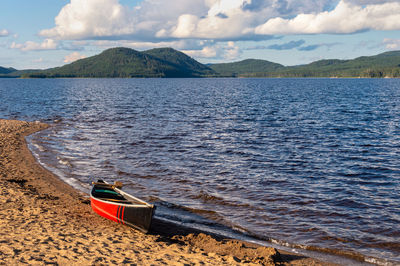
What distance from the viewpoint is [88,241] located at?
41.2 ft

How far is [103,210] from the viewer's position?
15.5 m

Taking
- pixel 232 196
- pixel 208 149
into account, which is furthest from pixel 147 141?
pixel 232 196

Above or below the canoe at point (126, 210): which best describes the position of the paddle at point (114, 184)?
above

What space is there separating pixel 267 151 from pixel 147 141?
12.4 m

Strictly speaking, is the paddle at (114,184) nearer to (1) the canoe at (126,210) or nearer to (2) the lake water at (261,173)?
(1) the canoe at (126,210)

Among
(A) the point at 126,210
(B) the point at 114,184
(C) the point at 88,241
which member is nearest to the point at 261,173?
(B) the point at 114,184

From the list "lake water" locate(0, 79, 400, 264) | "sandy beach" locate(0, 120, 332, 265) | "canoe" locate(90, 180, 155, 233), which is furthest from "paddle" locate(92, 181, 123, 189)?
"lake water" locate(0, 79, 400, 264)

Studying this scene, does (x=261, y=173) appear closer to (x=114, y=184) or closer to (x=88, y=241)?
(x=114, y=184)

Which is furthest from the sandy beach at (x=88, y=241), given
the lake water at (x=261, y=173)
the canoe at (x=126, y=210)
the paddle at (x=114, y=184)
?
the lake water at (x=261, y=173)

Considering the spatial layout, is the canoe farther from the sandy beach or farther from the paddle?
the sandy beach

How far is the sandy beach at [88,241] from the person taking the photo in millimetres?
11039

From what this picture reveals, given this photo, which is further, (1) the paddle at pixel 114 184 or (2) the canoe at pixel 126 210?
(1) the paddle at pixel 114 184

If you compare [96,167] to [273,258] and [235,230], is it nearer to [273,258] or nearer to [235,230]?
[235,230]

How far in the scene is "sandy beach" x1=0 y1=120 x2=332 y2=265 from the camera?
1104 cm
